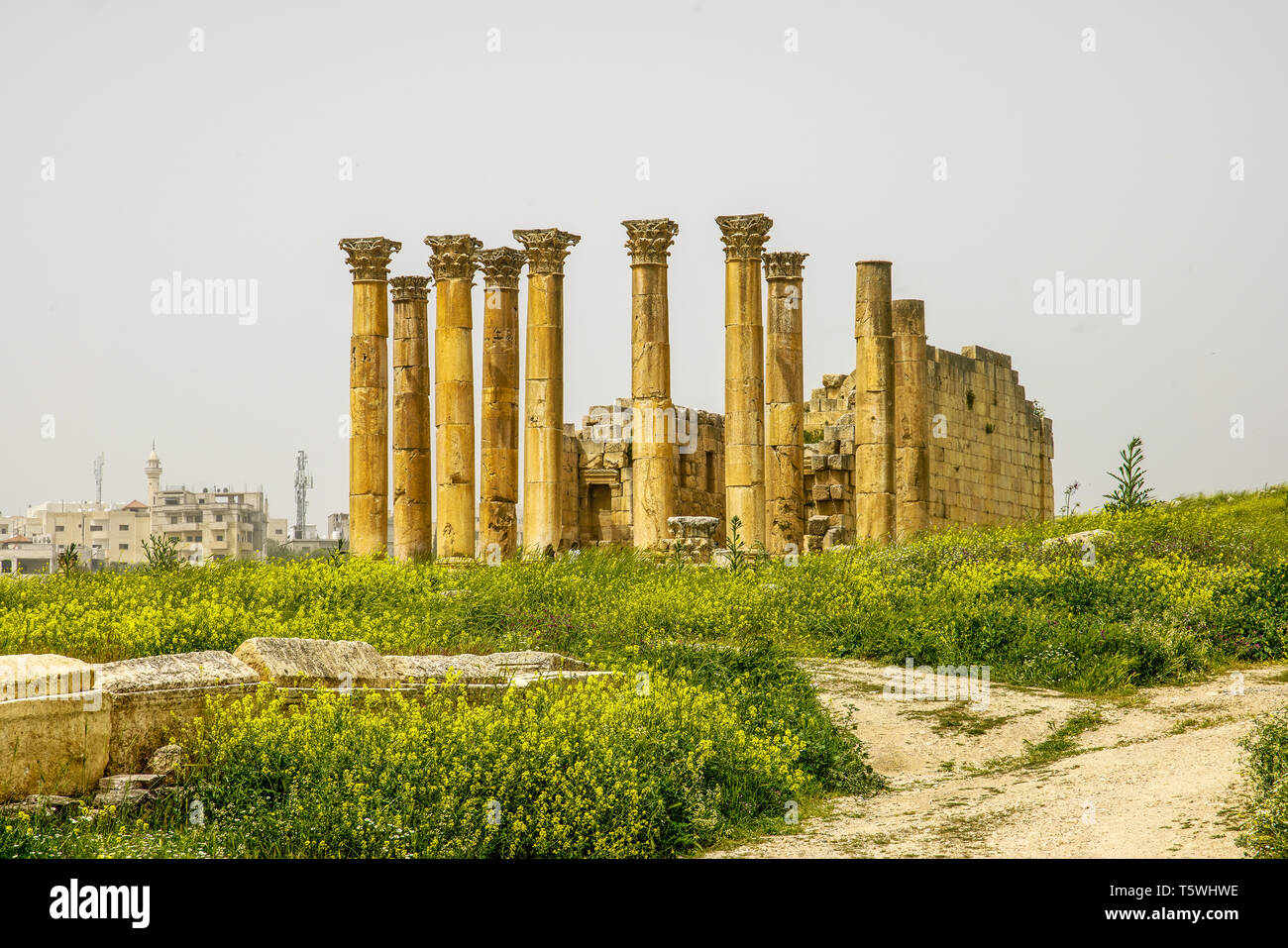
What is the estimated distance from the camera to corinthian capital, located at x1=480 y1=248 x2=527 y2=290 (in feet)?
98.3

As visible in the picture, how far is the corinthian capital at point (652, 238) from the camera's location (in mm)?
28266

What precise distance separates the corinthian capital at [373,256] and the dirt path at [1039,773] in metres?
15.4

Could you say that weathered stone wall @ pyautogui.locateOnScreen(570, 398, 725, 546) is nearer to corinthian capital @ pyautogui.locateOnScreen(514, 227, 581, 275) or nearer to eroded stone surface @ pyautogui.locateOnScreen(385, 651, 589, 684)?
corinthian capital @ pyautogui.locateOnScreen(514, 227, 581, 275)

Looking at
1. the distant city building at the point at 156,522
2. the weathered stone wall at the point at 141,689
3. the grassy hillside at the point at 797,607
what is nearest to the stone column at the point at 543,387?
the grassy hillside at the point at 797,607

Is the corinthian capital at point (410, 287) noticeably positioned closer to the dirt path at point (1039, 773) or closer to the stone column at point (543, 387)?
the stone column at point (543, 387)

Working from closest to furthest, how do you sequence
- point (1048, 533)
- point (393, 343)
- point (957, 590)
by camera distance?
point (957, 590), point (1048, 533), point (393, 343)

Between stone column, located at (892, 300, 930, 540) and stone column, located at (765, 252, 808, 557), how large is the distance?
2.11 m

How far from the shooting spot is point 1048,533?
24.3 m

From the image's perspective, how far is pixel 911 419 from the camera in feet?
96.7
